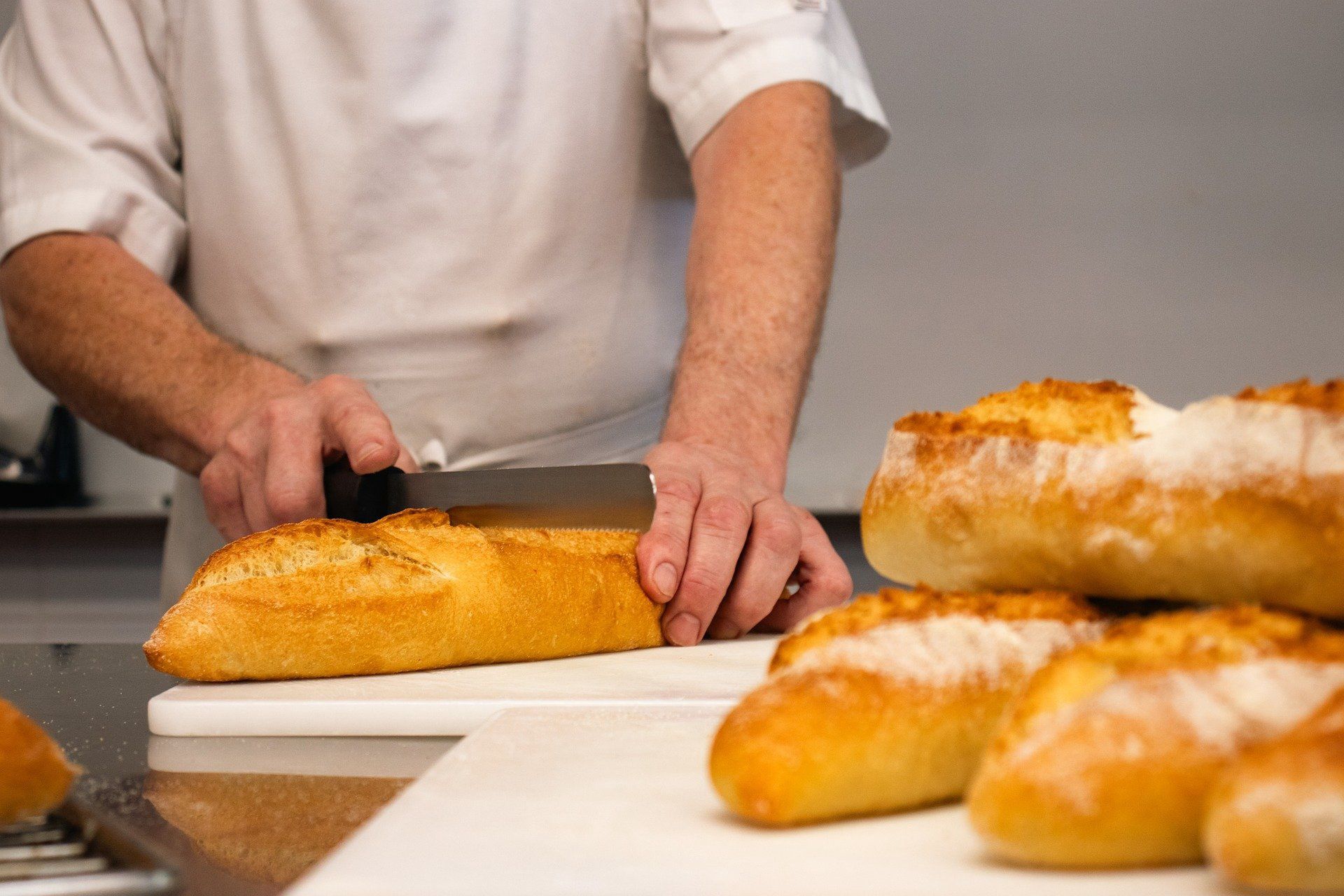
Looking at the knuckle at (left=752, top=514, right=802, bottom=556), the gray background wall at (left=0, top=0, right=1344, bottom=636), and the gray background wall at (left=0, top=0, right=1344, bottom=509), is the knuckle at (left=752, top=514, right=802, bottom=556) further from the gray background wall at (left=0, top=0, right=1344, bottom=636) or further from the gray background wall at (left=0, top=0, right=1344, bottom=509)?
the gray background wall at (left=0, top=0, right=1344, bottom=636)

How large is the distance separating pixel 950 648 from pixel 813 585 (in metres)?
0.62

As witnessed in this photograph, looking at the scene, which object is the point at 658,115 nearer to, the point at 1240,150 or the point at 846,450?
the point at 846,450

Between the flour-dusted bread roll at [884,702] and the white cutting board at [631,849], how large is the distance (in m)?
0.02

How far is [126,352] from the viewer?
145cm

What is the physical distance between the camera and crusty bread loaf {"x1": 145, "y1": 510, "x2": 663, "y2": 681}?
2.73ft

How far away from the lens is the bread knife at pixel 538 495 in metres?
0.97

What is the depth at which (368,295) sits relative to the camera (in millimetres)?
1562

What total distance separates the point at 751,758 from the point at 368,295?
1.22 metres

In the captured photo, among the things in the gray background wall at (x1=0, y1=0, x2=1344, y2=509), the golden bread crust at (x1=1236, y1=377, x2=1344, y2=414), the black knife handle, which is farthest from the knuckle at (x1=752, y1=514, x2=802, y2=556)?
the gray background wall at (x1=0, y1=0, x2=1344, y2=509)

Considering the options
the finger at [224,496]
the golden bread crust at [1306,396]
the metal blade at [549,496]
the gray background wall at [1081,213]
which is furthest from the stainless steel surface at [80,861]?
the gray background wall at [1081,213]

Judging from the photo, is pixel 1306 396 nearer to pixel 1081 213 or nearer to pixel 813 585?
pixel 813 585

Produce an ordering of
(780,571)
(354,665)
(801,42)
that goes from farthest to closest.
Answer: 1. (801,42)
2. (780,571)
3. (354,665)

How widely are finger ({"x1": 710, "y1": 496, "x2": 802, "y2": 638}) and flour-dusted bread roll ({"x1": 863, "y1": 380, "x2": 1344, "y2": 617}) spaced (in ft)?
1.44

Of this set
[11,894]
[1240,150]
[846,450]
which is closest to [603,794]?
[11,894]
